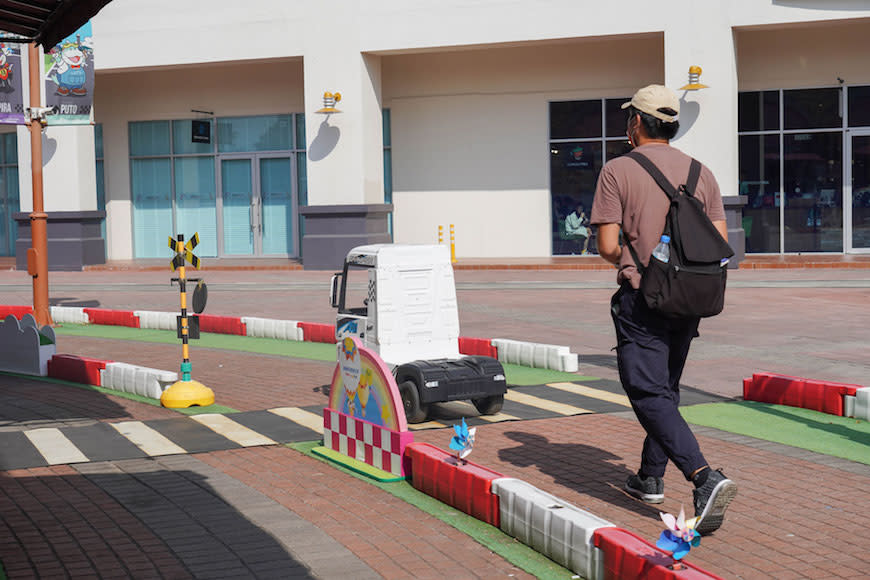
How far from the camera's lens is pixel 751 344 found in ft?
39.6

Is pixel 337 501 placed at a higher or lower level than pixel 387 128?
lower

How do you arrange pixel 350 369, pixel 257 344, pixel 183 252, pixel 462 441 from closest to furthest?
pixel 462 441 → pixel 350 369 → pixel 183 252 → pixel 257 344

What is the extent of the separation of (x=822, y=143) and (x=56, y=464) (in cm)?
2154

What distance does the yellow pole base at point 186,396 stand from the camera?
9.06 metres

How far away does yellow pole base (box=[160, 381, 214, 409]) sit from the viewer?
906 cm

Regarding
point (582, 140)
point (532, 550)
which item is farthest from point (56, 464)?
point (582, 140)

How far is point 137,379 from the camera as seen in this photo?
9.66 metres

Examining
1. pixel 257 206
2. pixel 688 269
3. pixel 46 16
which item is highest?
pixel 46 16

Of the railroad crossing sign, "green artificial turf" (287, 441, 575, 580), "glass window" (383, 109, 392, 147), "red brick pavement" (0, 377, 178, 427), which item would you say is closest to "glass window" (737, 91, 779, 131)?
"glass window" (383, 109, 392, 147)

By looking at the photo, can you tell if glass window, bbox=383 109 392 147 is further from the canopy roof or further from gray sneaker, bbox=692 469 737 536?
gray sneaker, bbox=692 469 737 536

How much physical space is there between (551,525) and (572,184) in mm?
22184

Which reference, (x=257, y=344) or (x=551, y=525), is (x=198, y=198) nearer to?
(x=257, y=344)

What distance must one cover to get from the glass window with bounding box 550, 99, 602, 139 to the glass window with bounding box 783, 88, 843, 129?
428 centimetres

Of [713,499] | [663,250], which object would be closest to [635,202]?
[663,250]
